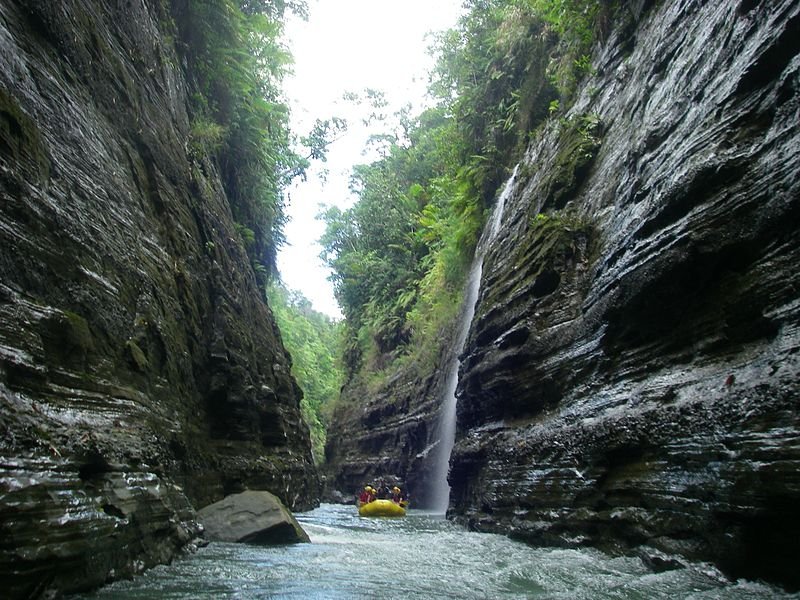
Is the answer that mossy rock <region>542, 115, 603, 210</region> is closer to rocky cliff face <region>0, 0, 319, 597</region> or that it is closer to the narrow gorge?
the narrow gorge

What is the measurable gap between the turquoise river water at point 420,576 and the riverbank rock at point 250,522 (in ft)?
0.91

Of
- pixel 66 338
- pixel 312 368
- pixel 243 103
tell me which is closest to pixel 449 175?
pixel 243 103

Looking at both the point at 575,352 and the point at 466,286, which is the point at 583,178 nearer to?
the point at 575,352

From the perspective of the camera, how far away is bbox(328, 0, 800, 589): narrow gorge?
13.4 ft

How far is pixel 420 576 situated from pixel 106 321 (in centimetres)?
387

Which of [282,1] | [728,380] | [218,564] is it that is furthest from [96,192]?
[282,1]

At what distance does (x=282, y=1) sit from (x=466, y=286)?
37.7 ft

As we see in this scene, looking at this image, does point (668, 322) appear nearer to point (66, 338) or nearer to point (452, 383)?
point (66, 338)

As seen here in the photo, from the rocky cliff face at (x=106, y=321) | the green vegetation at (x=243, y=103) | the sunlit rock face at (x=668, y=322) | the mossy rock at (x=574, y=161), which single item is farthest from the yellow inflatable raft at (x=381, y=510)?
the mossy rock at (x=574, y=161)

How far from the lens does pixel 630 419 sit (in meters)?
5.52

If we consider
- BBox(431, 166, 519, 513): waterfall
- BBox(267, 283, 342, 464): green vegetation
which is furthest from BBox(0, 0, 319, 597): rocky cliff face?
BBox(267, 283, 342, 464): green vegetation

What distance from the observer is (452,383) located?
49.9ft

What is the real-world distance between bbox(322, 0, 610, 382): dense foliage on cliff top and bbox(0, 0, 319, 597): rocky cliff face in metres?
8.07

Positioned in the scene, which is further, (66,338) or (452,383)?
(452,383)
